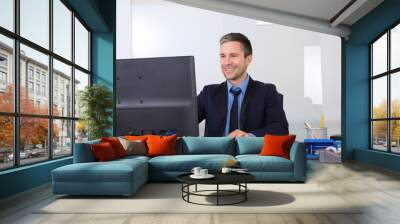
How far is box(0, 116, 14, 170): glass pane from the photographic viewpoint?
4547 millimetres

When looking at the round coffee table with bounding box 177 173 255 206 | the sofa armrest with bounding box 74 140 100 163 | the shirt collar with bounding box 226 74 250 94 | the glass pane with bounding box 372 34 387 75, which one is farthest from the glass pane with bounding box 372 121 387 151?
the sofa armrest with bounding box 74 140 100 163

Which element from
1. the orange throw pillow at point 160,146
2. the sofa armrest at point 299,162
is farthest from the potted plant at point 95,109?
the sofa armrest at point 299,162

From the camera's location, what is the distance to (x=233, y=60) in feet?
30.1

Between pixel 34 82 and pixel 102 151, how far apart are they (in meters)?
1.42

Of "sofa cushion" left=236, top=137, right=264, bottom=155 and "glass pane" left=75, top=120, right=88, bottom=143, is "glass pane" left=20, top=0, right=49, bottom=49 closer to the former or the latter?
"glass pane" left=75, top=120, right=88, bottom=143

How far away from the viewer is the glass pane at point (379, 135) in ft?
27.1

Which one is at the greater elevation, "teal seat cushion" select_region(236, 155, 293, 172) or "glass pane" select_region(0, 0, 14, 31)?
"glass pane" select_region(0, 0, 14, 31)

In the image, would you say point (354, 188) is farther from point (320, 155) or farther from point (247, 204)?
point (320, 155)

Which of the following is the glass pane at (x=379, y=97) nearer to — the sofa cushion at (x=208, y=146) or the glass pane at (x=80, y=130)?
the sofa cushion at (x=208, y=146)

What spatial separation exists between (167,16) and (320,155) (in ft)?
18.0

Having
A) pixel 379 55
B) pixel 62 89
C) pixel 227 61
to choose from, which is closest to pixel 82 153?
pixel 62 89

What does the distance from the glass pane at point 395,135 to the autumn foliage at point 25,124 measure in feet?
20.9

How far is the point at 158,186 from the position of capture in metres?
5.35

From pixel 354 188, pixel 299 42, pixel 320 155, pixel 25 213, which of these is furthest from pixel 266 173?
pixel 299 42
